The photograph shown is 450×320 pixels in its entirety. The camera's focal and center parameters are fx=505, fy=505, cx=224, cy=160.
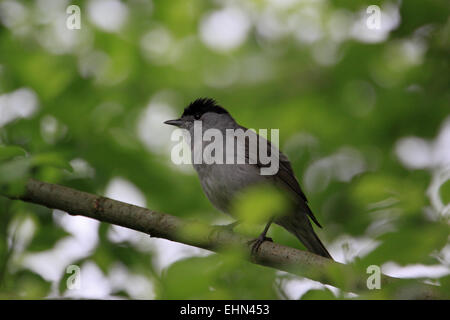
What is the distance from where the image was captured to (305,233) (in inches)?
167

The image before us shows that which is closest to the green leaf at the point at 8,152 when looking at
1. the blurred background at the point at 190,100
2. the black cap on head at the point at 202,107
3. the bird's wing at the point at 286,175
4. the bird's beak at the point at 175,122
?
the blurred background at the point at 190,100

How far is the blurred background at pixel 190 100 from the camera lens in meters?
3.08

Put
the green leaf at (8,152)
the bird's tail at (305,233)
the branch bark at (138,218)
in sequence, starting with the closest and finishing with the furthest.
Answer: the green leaf at (8,152), the branch bark at (138,218), the bird's tail at (305,233)

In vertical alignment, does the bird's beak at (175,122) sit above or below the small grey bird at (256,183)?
above

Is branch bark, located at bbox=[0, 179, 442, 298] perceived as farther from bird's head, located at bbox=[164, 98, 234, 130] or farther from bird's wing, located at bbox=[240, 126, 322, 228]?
bird's head, located at bbox=[164, 98, 234, 130]

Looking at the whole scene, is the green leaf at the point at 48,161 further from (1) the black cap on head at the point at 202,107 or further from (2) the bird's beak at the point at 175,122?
(1) the black cap on head at the point at 202,107

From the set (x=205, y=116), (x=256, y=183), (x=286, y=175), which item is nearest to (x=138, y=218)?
(x=256, y=183)

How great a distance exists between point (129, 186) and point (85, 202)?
0.76m

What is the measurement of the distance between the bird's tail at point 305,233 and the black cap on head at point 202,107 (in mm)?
1211

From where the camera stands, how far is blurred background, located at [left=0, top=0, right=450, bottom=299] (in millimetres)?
3084

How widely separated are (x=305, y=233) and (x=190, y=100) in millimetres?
1719

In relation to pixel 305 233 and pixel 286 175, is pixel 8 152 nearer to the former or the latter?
pixel 286 175
